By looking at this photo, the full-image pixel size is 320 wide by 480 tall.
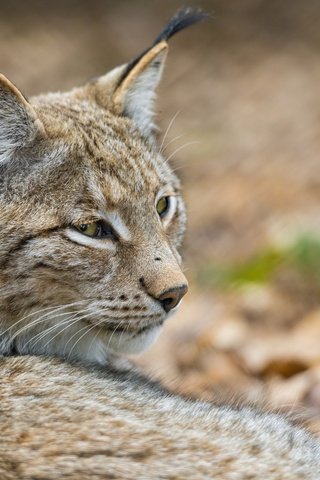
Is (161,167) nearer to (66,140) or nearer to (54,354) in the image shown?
(66,140)

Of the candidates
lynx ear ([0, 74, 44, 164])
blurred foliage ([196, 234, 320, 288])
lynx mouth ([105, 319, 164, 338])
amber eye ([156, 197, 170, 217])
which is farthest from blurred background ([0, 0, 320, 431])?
lynx ear ([0, 74, 44, 164])

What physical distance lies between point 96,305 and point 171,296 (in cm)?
33

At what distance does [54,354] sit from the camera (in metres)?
4.45

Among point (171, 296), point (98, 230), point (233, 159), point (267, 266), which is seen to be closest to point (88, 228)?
point (98, 230)

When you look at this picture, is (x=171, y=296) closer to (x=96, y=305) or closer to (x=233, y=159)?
(x=96, y=305)

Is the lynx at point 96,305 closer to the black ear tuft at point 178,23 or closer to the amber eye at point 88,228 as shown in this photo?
the amber eye at point 88,228

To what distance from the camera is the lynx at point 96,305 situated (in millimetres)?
3551

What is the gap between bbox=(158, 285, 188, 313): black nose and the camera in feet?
14.2

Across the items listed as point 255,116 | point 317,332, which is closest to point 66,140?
point 317,332

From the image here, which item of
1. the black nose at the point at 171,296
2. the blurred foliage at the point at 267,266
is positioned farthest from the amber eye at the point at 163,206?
the blurred foliage at the point at 267,266

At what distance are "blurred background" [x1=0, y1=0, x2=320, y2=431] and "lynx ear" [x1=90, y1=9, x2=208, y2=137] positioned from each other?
0.93 ft

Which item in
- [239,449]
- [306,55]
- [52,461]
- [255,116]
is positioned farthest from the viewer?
[306,55]

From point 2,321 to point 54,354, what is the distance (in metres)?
0.31

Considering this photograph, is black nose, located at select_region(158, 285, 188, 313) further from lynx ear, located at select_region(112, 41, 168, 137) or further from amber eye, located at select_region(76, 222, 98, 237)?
lynx ear, located at select_region(112, 41, 168, 137)
